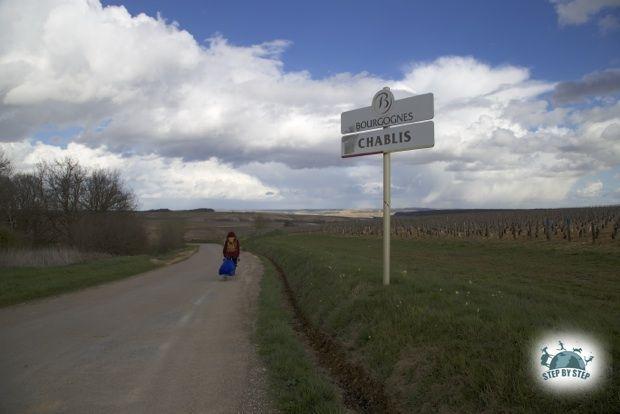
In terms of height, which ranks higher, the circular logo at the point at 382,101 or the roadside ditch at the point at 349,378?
the circular logo at the point at 382,101

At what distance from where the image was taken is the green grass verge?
4.75 metres

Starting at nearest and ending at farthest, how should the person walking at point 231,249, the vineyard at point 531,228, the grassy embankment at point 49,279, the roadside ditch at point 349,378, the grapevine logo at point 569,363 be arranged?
1. the grapevine logo at point 569,363
2. the roadside ditch at point 349,378
3. the grassy embankment at point 49,279
4. the person walking at point 231,249
5. the vineyard at point 531,228

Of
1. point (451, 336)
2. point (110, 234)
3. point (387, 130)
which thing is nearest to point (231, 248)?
point (387, 130)

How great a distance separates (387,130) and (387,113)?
0.31 m

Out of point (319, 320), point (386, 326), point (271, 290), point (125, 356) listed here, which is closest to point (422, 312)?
point (386, 326)

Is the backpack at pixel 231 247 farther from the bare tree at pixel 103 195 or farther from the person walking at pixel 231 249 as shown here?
the bare tree at pixel 103 195

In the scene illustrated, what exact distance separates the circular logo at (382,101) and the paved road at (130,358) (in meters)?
4.78

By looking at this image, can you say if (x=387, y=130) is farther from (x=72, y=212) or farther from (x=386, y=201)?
(x=72, y=212)

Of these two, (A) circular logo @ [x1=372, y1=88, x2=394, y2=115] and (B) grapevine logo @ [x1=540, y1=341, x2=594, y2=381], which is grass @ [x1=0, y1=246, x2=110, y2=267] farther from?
(B) grapevine logo @ [x1=540, y1=341, x2=594, y2=381]

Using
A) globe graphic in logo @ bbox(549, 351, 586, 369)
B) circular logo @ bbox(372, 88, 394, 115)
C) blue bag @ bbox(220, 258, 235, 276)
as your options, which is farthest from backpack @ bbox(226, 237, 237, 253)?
globe graphic in logo @ bbox(549, 351, 586, 369)

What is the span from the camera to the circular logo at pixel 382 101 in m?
8.60

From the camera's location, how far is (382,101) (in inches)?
344

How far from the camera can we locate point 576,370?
4113mm

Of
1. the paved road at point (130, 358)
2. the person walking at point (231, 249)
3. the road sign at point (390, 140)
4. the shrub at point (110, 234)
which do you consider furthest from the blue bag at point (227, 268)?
the shrub at point (110, 234)
